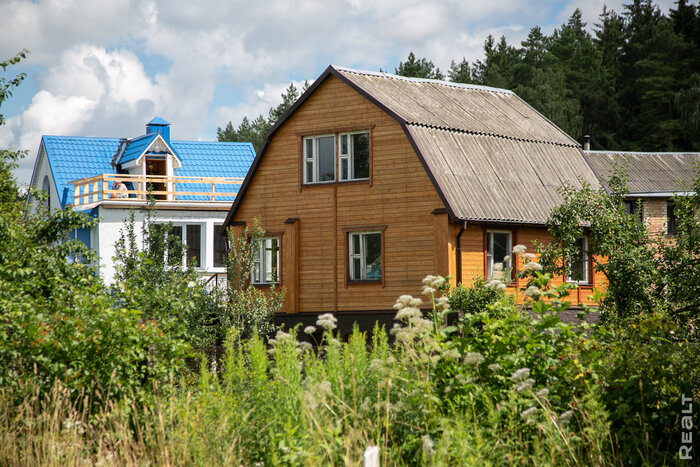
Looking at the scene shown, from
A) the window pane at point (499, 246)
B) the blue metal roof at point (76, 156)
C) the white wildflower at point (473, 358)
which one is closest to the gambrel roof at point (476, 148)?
the window pane at point (499, 246)

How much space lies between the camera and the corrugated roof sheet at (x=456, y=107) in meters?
26.6

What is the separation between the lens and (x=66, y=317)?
9.33 metres

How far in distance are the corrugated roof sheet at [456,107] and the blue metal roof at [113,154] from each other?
1174cm

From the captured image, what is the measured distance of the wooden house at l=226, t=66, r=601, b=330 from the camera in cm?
2500

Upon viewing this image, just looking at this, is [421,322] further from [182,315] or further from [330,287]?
[330,287]

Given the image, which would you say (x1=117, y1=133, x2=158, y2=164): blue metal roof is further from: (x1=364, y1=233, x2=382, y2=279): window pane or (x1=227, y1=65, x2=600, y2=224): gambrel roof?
(x1=364, y1=233, x2=382, y2=279): window pane

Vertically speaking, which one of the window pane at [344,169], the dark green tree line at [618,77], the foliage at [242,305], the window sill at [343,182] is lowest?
the foliage at [242,305]

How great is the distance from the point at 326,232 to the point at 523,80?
4181 cm

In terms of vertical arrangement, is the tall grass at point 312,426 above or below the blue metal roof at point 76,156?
below

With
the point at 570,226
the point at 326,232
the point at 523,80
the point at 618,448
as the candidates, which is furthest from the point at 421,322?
the point at 523,80

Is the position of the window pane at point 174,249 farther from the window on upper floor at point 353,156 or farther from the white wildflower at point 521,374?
the white wildflower at point 521,374

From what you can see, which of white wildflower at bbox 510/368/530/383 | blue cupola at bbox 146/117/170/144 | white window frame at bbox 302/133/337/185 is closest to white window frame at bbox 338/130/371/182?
white window frame at bbox 302/133/337/185

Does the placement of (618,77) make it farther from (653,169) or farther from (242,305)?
(242,305)

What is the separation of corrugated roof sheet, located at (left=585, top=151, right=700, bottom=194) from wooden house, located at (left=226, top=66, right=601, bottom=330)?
1083cm
